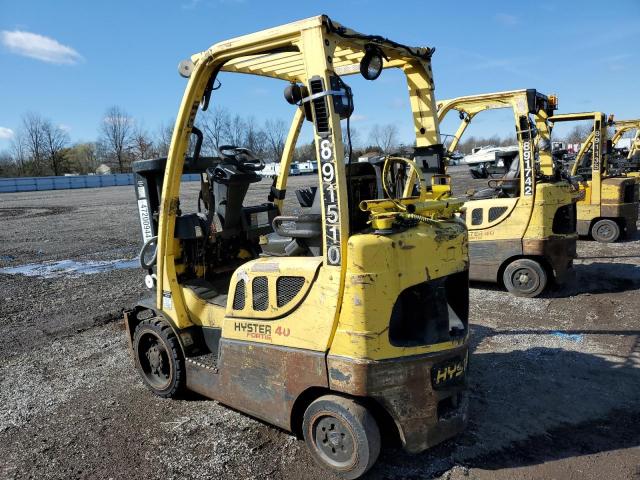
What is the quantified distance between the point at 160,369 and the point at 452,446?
247 centimetres

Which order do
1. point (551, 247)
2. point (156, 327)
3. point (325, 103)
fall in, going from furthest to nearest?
1. point (551, 247)
2. point (156, 327)
3. point (325, 103)

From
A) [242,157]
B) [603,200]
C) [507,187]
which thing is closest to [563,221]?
[507,187]

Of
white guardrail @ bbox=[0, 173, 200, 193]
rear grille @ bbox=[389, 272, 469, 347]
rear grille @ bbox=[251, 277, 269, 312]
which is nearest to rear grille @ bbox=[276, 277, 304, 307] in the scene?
rear grille @ bbox=[251, 277, 269, 312]

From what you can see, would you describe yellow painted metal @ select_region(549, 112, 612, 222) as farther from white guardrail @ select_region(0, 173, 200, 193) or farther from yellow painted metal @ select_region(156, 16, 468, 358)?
white guardrail @ select_region(0, 173, 200, 193)

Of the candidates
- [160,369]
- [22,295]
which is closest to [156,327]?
[160,369]

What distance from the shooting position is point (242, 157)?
4.36 meters

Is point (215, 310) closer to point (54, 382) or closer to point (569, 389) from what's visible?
point (54, 382)

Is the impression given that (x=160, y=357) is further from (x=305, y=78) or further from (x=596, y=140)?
(x=596, y=140)

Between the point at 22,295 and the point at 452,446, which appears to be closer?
the point at 452,446

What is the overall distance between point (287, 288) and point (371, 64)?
1.52 meters

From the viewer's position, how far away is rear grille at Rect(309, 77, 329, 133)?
9.05ft

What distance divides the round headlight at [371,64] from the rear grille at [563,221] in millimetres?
5120

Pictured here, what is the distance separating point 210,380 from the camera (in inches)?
147

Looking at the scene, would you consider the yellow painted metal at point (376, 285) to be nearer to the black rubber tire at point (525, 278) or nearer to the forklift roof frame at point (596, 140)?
the black rubber tire at point (525, 278)
